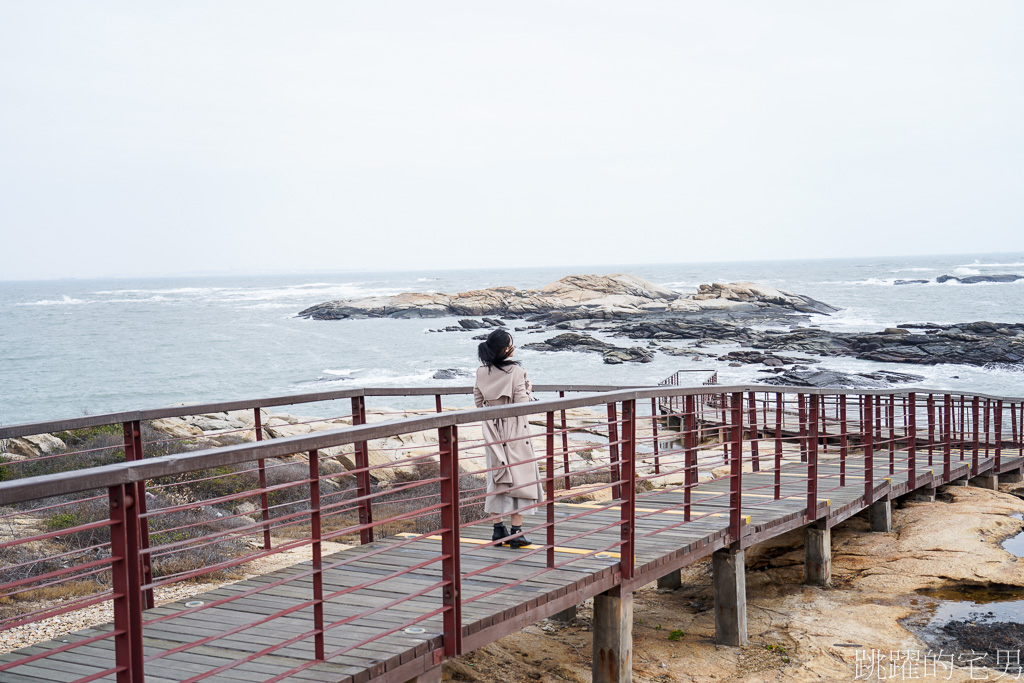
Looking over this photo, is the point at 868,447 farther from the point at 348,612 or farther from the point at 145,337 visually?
the point at 145,337

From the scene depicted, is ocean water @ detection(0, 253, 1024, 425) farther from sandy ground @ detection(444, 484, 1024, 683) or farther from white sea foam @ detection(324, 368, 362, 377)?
sandy ground @ detection(444, 484, 1024, 683)

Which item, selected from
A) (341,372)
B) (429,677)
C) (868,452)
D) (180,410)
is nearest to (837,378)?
(341,372)

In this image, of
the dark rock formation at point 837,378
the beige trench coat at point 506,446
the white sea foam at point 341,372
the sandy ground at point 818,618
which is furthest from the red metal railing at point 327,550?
the white sea foam at point 341,372

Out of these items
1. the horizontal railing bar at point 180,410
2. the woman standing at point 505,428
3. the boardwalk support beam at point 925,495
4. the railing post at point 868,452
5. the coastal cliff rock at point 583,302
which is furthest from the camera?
the coastal cliff rock at point 583,302

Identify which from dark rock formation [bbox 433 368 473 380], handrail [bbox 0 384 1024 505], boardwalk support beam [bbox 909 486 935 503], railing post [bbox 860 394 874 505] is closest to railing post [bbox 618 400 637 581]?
handrail [bbox 0 384 1024 505]

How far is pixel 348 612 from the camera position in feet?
A: 15.6

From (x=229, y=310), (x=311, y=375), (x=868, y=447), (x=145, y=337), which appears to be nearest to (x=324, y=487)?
(x=868, y=447)

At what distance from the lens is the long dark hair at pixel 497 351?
5.76 metres

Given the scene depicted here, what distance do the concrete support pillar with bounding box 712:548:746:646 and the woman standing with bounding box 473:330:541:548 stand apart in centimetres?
206

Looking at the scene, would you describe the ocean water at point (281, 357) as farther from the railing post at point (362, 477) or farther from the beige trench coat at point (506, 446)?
the beige trench coat at point (506, 446)

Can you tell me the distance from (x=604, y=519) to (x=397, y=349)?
49584 mm

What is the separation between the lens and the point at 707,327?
178ft

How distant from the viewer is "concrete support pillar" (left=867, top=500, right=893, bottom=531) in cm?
959

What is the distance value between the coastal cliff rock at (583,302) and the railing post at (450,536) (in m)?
59.9
